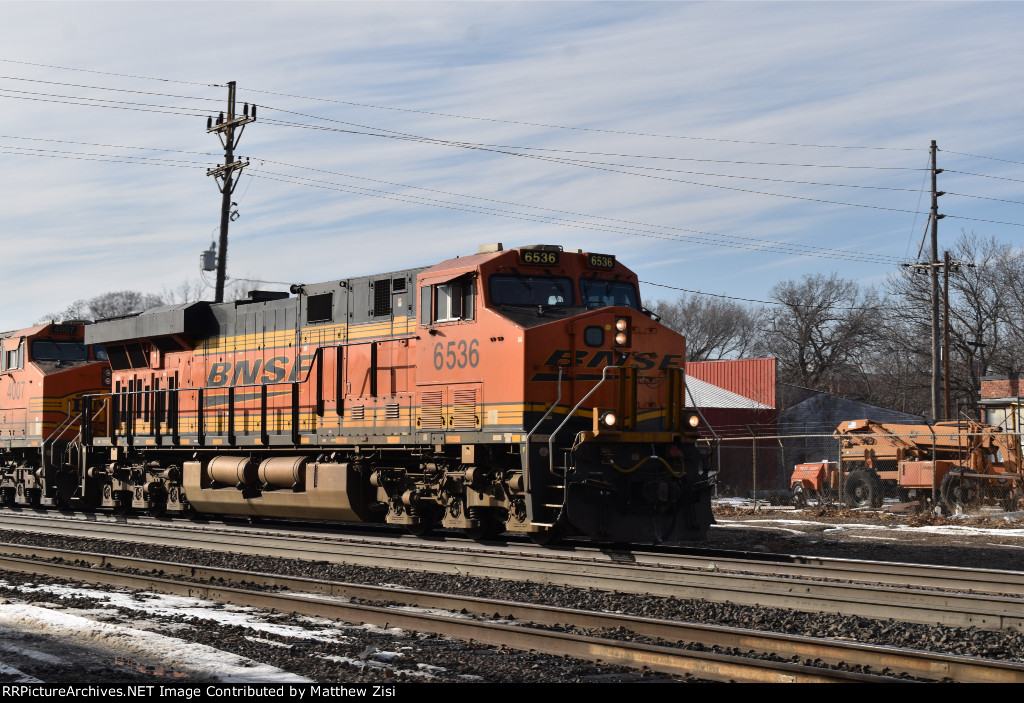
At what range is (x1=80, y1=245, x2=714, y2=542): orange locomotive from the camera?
13.5 metres

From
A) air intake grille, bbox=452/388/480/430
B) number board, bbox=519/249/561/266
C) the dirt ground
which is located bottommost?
the dirt ground

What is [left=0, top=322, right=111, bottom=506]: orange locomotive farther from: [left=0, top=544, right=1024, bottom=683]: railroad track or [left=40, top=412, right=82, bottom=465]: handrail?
[left=0, top=544, right=1024, bottom=683]: railroad track

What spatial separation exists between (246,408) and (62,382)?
832 centimetres

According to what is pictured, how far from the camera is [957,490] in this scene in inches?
965

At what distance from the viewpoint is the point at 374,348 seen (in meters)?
A: 16.0

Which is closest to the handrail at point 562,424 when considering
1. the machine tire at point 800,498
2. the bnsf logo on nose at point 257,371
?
the bnsf logo on nose at point 257,371

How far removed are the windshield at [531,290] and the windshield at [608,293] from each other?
27cm

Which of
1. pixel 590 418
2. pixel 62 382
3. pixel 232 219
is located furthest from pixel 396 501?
pixel 232 219

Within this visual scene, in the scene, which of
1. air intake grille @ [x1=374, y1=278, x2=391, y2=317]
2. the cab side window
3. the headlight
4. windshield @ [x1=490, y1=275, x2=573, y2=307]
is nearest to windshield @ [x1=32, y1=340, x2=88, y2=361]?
air intake grille @ [x1=374, y1=278, x2=391, y2=317]

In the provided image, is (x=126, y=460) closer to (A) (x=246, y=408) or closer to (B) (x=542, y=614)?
(A) (x=246, y=408)

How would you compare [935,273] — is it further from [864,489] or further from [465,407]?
[465,407]

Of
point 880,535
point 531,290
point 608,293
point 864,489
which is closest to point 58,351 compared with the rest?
point 531,290

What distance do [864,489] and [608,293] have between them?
15099mm

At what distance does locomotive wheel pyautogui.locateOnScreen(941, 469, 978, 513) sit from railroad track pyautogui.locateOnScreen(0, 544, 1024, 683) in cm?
1748
